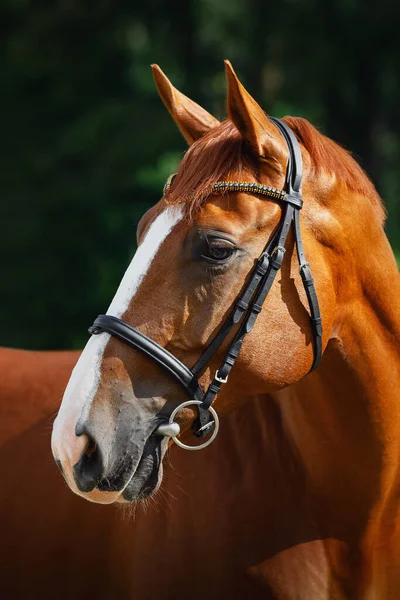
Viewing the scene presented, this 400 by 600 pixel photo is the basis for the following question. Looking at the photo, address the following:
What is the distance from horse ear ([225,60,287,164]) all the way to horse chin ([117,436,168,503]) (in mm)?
937

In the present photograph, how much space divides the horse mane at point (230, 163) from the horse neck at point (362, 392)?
Answer: 0.66ft

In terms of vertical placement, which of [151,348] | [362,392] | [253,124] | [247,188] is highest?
[253,124]

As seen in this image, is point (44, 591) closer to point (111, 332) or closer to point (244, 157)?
point (111, 332)

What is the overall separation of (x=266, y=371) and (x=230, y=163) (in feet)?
2.12

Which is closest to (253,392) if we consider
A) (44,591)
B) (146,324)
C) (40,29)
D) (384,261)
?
(146,324)

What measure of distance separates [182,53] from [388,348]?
34.2 ft

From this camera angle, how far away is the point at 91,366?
2186 mm

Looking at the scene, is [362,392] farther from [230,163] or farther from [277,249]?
[230,163]

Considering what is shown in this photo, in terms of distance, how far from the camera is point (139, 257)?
7.45 feet

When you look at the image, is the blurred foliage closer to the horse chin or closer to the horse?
the horse

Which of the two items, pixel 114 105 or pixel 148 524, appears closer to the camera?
pixel 148 524

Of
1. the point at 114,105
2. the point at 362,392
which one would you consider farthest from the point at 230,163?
the point at 114,105

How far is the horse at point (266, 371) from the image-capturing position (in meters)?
2.20

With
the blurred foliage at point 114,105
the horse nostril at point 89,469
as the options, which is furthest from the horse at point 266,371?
the blurred foliage at point 114,105
